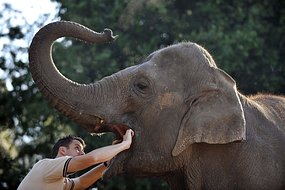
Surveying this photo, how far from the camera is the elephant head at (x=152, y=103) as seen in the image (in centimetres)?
611

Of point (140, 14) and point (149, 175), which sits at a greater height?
point (149, 175)

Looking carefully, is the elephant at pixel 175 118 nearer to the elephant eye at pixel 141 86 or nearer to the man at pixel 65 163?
the elephant eye at pixel 141 86

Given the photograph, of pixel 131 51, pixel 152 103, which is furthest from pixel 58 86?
pixel 131 51

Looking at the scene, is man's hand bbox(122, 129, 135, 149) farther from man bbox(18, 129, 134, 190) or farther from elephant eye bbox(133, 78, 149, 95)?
elephant eye bbox(133, 78, 149, 95)

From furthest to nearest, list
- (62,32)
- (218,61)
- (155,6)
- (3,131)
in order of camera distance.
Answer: (3,131) < (155,6) < (218,61) < (62,32)

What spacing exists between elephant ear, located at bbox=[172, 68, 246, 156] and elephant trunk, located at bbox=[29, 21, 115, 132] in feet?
2.18

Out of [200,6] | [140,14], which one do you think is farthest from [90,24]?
[200,6]

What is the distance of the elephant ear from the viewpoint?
6.09 m

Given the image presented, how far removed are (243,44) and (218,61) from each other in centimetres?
73

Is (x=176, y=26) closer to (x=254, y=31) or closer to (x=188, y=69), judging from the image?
(x=254, y=31)

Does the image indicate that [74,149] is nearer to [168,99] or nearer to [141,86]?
[141,86]

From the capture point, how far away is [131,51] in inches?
626

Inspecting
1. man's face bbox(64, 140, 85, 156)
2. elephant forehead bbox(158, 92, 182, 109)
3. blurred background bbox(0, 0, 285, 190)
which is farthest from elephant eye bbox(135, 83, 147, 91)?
blurred background bbox(0, 0, 285, 190)

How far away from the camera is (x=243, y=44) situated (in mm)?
15273
